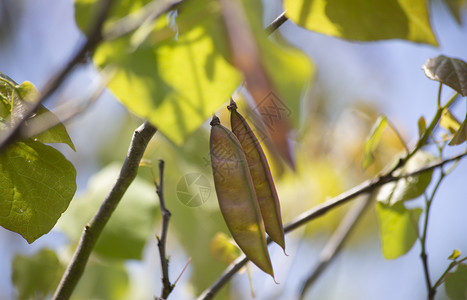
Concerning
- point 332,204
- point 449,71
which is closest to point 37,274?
point 332,204

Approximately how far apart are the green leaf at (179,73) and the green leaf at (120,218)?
43 centimetres

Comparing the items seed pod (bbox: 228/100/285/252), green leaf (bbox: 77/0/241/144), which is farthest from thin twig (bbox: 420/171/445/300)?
green leaf (bbox: 77/0/241/144)

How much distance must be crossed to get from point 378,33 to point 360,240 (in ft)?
5.82

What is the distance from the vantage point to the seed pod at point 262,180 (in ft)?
1.81

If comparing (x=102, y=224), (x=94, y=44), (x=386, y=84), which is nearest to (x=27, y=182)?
(x=102, y=224)

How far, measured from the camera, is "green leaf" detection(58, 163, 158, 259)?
2.85 feet

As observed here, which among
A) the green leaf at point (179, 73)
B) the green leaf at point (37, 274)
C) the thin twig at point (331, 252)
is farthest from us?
the thin twig at point (331, 252)

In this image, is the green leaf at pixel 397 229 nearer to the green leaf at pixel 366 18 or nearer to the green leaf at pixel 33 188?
the green leaf at pixel 366 18

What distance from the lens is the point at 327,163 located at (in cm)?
161

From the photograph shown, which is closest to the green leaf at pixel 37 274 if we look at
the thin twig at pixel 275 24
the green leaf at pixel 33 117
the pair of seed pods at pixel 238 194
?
the green leaf at pixel 33 117

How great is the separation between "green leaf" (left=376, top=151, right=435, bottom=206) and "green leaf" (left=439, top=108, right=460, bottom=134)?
0.22 ft

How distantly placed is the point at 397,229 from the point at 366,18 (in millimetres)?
358

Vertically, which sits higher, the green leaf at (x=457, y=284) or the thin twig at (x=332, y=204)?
the thin twig at (x=332, y=204)

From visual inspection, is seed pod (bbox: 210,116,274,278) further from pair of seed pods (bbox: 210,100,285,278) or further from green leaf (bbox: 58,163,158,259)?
green leaf (bbox: 58,163,158,259)
